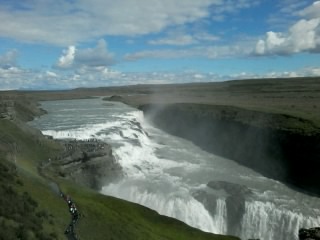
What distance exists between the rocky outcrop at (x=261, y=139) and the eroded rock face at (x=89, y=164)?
70.3 feet

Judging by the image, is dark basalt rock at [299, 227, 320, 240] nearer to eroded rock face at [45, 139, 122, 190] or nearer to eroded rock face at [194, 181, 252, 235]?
eroded rock face at [194, 181, 252, 235]

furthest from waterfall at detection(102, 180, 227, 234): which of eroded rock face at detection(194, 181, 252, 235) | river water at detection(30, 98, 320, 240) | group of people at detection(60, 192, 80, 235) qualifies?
group of people at detection(60, 192, 80, 235)

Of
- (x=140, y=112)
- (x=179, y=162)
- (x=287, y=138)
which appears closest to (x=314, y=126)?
(x=287, y=138)

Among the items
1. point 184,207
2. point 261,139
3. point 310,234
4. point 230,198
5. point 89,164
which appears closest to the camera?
point 310,234

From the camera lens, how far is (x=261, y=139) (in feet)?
199

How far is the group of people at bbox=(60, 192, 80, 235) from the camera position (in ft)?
77.1

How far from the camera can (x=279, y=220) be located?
37.8 m

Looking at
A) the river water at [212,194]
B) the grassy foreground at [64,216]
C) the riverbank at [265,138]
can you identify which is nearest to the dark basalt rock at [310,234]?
the grassy foreground at [64,216]

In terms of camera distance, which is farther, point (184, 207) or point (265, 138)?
point (265, 138)

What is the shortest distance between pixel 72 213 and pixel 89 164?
66.6ft

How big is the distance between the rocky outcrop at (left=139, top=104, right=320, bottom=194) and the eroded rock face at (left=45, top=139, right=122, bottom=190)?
70.3 feet

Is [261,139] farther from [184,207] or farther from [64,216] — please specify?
[64,216]

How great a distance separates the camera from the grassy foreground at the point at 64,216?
2045 centimetres

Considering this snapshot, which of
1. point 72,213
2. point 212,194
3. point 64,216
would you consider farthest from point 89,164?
point 64,216
